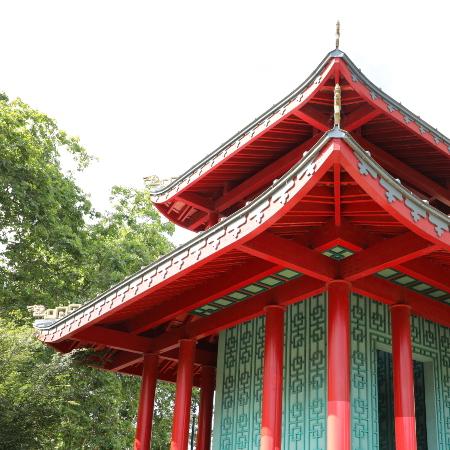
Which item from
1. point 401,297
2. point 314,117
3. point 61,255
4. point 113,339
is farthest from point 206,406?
point 61,255

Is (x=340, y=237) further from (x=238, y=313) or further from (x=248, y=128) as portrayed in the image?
(x=248, y=128)

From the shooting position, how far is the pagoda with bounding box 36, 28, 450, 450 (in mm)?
7227

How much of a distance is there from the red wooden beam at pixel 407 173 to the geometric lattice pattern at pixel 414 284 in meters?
2.57

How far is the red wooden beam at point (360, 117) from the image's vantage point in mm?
10133

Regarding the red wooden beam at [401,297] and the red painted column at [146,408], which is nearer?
the red wooden beam at [401,297]

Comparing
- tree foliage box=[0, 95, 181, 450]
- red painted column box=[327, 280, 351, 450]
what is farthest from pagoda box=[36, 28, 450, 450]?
tree foliage box=[0, 95, 181, 450]

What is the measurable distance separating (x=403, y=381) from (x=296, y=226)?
2.41m

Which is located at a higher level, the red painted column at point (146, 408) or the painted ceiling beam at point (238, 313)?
the painted ceiling beam at point (238, 313)

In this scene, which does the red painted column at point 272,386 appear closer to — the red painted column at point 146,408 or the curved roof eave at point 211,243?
the curved roof eave at point 211,243

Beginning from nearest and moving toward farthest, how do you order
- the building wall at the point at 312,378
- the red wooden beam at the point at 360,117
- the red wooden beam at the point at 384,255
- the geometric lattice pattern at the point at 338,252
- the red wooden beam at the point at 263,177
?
1. the red wooden beam at the point at 384,255
2. the geometric lattice pattern at the point at 338,252
3. the building wall at the point at 312,378
4. the red wooden beam at the point at 360,117
5. the red wooden beam at the point at 263,177

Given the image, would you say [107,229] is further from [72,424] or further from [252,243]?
[252,243]

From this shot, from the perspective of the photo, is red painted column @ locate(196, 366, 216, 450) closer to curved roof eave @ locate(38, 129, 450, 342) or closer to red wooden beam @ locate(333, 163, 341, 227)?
curved roof eave @ locate(38, 129, 450, 342)

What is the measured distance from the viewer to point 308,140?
11.0 metres

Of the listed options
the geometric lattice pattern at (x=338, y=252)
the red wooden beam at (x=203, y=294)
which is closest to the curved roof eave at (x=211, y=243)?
the red wooden beam at (x=203, y=294)
